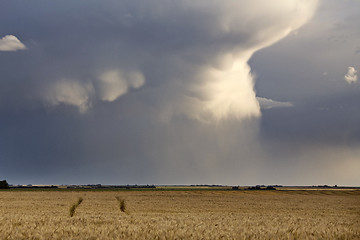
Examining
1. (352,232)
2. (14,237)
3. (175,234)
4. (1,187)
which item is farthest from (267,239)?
(1,187)

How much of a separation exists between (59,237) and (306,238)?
9362 millimetres

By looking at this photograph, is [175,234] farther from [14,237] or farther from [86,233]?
[14,237]

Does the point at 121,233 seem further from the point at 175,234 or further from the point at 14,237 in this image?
the point at 14,237

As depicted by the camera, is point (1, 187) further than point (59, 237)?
Yes

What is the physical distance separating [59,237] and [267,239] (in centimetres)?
776

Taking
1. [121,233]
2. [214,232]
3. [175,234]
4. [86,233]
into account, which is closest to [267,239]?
[214,232]

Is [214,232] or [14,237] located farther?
[214,232]

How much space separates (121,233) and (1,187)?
13546 cm

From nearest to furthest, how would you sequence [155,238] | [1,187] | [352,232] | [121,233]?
1. [155,238]
2. [121,233]
3. [352,232]
4. [1,187]

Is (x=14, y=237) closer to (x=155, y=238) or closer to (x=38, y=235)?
(x=38, y=235)

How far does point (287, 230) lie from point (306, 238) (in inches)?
72.3

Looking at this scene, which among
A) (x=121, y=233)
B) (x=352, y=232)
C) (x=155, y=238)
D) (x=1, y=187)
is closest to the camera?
(x=155, y=238)

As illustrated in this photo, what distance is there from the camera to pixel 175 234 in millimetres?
12453

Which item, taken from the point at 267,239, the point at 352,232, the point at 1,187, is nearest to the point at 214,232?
the point at 267,239
